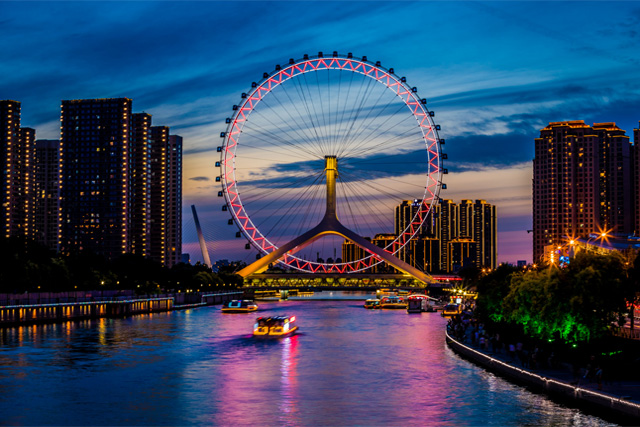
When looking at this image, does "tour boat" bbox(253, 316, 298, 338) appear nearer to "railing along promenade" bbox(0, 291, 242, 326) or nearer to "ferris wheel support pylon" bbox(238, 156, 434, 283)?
"railing along promenade" bbox(0, 291, 242, 326)

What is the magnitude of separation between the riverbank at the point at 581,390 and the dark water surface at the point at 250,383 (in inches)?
24.7

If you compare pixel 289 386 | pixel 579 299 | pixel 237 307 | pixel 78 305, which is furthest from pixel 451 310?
pixel 289 386

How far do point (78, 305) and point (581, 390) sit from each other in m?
75.2

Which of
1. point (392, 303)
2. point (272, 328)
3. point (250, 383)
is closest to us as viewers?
point (250, 383)

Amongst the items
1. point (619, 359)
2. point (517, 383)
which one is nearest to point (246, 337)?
point (517, 383)

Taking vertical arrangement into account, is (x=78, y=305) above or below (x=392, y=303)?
above

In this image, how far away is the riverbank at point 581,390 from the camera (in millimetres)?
32531

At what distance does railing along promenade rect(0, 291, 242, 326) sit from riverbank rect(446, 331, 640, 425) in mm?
52293

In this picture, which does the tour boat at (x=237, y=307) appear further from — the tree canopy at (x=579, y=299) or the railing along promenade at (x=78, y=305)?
the tree canopy at (x=579, y=299)

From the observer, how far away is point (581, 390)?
3584 centimetres

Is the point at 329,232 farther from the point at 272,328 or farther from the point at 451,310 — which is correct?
the point at 272,328

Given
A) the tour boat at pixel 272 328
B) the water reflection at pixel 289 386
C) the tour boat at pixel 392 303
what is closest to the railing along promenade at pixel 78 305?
the tour boat at pixel 272 328

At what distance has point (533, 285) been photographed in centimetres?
5253

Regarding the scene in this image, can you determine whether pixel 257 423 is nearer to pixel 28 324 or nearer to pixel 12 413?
pixel 12 413
